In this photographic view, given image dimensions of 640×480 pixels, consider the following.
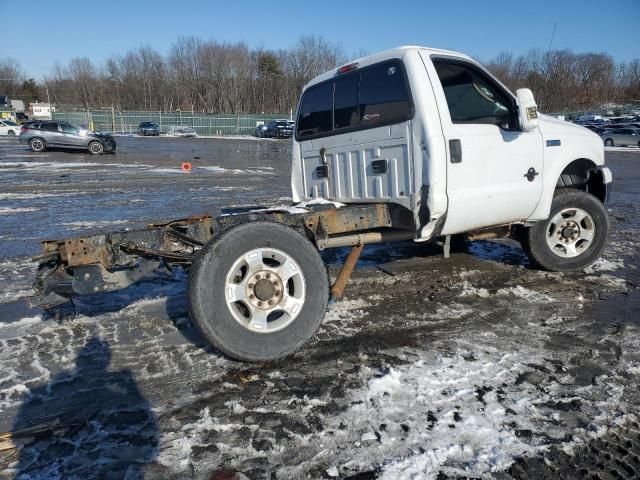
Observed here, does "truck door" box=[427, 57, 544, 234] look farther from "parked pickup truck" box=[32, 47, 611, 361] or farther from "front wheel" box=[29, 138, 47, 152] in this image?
"front wheel" box=[29, 138, 47, 152]

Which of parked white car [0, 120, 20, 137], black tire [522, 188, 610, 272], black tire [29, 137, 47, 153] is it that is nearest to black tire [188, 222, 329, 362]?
black tire [522, 188, 610, 272]

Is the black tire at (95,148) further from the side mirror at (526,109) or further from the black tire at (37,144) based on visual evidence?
the side mirror at (526,109)

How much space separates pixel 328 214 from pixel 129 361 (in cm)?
195

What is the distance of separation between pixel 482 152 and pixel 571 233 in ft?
6.47

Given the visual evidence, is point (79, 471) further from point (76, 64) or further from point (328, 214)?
point (76, 64)

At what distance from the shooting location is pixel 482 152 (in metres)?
4.11

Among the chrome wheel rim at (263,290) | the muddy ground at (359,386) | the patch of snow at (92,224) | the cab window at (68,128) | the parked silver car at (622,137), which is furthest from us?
the parked silver car at (622,137)

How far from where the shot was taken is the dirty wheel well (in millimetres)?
5391

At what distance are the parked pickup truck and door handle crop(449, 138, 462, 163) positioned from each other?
0.04ft

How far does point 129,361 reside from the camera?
3.42 meters

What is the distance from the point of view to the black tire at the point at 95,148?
83.8ft

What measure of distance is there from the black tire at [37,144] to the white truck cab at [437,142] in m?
25.9

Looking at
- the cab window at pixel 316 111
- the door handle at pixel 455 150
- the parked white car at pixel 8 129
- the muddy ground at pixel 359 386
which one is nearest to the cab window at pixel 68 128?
the muddy ground at pixel 359 386

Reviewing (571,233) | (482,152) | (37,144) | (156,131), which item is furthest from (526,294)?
(156,131)
